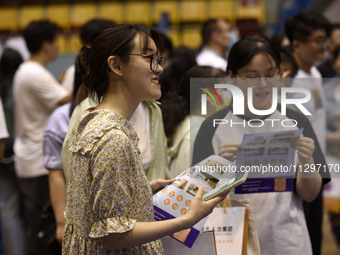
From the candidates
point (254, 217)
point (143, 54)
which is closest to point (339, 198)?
point (254, 217)

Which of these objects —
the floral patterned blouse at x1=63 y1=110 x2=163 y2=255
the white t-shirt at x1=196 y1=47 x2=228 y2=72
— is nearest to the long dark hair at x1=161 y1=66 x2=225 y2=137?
the floral patterned blouse at x1=63 y1=110 x2=163 y2=255

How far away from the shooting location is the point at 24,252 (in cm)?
377

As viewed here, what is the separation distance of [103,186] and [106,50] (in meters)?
0.42

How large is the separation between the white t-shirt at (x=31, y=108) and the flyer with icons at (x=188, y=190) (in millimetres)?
1784

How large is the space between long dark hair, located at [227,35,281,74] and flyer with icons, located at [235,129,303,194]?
1.10 feet

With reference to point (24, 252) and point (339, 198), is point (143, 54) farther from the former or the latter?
point (339, 198)

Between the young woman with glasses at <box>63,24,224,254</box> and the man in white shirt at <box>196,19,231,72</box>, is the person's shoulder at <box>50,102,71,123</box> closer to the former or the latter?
the young woman with glasses at <box>63,24,224,254</box>

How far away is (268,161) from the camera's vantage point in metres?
1.87

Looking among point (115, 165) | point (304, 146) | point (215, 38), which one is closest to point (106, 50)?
point (115, 165)

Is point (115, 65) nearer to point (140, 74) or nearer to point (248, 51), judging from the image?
point (140, 74)

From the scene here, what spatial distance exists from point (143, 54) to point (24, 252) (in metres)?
2.66

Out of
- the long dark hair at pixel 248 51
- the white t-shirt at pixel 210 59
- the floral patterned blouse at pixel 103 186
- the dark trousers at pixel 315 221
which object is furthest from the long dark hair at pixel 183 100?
the white t-shirt at pixel 210 59

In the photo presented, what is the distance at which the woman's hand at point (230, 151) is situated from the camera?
186cm

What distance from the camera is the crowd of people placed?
142 centimetres
